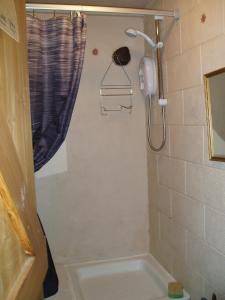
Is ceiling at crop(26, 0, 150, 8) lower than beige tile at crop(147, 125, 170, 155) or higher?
higher

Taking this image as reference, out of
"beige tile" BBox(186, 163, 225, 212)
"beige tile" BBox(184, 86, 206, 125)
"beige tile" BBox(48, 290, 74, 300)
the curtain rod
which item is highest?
the curtain rod

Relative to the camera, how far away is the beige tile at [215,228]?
5.29 feet

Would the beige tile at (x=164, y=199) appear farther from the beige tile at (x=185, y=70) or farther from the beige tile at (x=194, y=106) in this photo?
the beige tile at (x=185, y=70)

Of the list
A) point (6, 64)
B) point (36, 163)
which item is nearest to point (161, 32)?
point (36, 163)

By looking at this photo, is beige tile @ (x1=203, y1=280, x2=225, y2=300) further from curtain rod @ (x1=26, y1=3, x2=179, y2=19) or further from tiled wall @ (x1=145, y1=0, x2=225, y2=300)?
curtain rod @ (x1=26, y1=3, x2=179, y2=19)

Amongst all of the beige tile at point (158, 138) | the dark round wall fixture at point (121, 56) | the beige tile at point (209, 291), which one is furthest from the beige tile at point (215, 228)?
the dark round wall fixture at point (121, 56)

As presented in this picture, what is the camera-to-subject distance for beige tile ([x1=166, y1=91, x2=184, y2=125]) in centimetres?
200

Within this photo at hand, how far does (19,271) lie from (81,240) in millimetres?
1675

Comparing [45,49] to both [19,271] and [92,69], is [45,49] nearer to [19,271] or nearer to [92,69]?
[92,69]

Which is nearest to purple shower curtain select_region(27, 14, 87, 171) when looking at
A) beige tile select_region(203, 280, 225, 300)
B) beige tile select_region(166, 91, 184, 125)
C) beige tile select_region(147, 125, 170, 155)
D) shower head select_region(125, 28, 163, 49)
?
shower head select_region(125, 28, 163, 49)

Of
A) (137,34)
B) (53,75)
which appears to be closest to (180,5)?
(137,34)

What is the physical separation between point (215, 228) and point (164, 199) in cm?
67

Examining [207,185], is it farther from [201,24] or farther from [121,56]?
[121,56]

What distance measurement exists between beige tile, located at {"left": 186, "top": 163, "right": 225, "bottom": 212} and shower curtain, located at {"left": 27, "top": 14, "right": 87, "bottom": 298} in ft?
2.76
